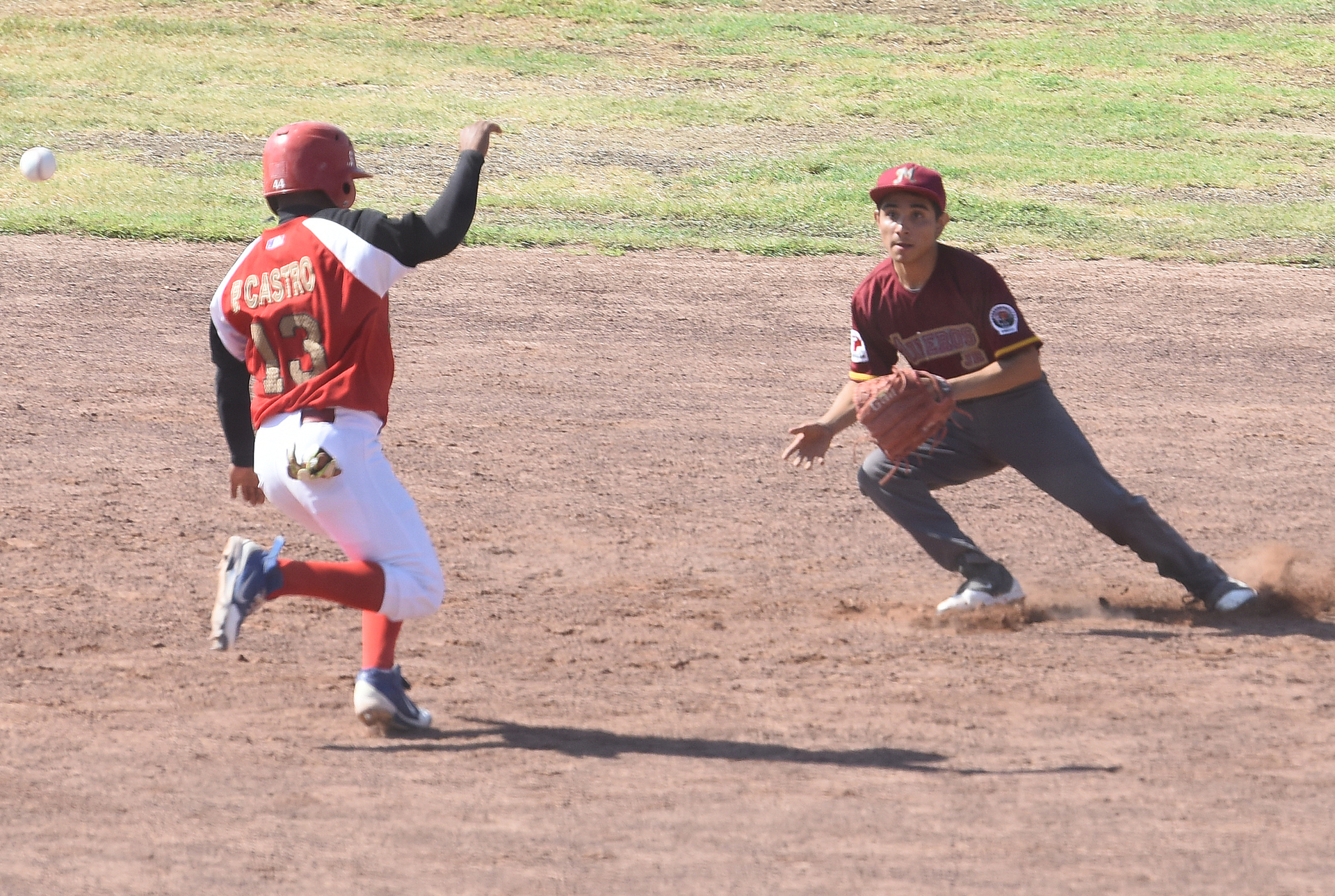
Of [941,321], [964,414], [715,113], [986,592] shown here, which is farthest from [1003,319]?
[715,113]

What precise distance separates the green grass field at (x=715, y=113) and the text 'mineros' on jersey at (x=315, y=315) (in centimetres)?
784

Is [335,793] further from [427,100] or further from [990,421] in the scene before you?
[427,100]

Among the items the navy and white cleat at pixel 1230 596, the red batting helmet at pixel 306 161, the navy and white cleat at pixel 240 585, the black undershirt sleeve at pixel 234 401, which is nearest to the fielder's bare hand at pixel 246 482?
the black undershirt sleeve at pixel 234 401

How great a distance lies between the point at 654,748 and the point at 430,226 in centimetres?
156

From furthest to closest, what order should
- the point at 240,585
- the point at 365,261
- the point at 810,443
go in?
the point at 810,443 < the point at 365,261 < the point at 240,585

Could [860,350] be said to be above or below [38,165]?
above

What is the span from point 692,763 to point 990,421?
177 cm

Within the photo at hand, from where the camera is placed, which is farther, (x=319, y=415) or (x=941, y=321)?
(x=941, y=321)

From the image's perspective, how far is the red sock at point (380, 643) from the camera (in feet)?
15.0

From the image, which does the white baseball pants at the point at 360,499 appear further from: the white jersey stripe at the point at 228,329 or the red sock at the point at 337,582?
the white jersey stripe at the point at 228,329

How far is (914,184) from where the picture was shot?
205 inches

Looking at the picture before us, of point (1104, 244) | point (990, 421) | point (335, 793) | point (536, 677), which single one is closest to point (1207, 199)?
point (1104, 244)

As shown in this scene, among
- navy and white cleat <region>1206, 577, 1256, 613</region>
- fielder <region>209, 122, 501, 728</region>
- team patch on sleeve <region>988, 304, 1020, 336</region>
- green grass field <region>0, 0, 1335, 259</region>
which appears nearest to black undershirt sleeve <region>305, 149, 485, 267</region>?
fielder <region>209, 122, 501, 728</region>

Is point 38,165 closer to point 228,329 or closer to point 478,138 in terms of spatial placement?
point 228,329
